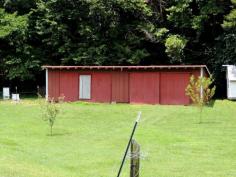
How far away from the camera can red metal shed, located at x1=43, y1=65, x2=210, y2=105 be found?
32.4 meters

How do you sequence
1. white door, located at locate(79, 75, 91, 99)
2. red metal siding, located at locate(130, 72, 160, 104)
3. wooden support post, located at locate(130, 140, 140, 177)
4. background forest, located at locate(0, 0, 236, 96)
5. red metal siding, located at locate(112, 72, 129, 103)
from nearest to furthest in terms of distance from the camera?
1. wooden support post, located at locate(130, 140, 140, 177)
2. red metal siding, located at locate(130, 72, 160, 104)
3. red metal siding, located at locate(112, 72, 129, 103)
4. white door, located at locate(79, 75, 91, 99)
5. background forest, located at locate(0, 0, 236, 96)

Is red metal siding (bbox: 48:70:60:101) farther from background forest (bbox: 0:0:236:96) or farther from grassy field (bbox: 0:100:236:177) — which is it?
grassy field (bbox: 0:100:236:177)

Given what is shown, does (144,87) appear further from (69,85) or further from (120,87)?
(69,85)

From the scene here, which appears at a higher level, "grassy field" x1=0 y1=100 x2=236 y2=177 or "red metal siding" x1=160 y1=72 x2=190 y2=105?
"red metal siding" x1=160 y1=72 x2=190 y2=105

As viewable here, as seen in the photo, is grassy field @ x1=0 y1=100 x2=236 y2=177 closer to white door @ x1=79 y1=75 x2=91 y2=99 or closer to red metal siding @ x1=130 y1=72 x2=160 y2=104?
red metal siding @ x1=130 y1=72 x2=160 y2=104

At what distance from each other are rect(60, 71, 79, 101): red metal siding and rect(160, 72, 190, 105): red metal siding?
5.84m

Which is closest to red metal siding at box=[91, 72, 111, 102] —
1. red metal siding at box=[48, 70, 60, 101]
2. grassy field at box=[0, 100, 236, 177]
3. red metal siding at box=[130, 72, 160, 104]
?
red metal siding at box=[130, 72, 160, 104]

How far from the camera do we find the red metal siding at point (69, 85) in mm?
34500

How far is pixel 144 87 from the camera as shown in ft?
109

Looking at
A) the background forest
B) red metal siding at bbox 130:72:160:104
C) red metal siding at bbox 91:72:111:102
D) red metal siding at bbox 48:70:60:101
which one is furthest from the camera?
the background forest

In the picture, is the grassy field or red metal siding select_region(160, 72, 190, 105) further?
red metal siding select_region(160, 72, 190, 105)

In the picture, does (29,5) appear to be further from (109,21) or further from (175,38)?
(175,38)

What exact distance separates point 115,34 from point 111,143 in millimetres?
25147

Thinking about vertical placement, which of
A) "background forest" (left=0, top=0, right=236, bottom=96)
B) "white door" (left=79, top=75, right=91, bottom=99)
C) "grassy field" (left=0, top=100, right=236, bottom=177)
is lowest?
"grassy field" (left=0, top=100, right=236, bottom=177)
